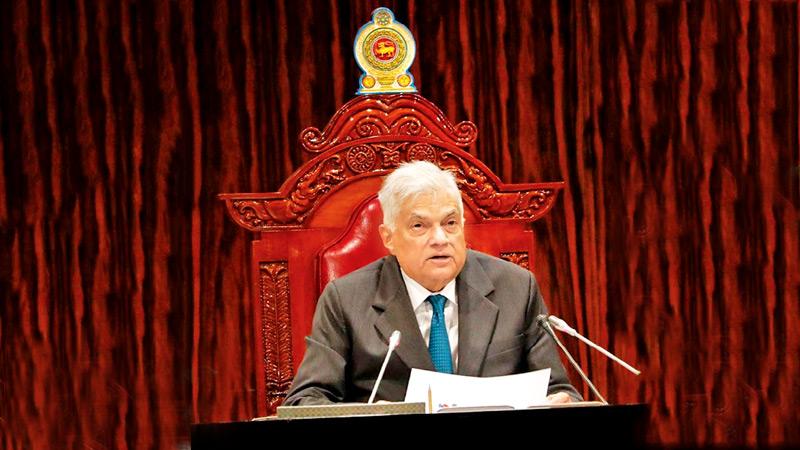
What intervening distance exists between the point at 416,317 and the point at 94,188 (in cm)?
138

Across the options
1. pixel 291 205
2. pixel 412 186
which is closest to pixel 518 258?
pixel 412 186

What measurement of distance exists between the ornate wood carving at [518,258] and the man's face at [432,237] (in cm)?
35

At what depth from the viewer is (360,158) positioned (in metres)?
3.08

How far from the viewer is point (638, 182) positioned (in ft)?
12.4

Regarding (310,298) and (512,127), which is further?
(512,127)

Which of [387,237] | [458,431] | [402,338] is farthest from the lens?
[387,237]

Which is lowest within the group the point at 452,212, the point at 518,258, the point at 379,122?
the point at 518,258

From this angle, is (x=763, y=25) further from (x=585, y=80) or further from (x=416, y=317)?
(x=416, y=317)

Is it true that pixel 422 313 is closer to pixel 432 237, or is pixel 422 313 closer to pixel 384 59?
pixel 432 237

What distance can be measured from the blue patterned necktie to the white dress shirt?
1 centimetres

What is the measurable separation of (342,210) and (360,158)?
154mm

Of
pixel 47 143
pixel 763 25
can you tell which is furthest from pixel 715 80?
pixel 47 143

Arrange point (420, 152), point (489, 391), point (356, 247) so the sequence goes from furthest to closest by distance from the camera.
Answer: point (420, 152) → point (356, 247) → point (489, 391)

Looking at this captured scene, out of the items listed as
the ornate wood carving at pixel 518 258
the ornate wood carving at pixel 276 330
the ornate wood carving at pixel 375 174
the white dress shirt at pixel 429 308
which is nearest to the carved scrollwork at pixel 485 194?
the ornate wood carving at pixel 375 174
